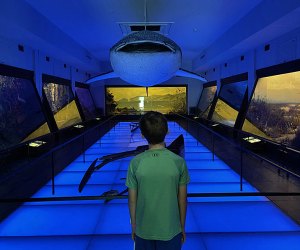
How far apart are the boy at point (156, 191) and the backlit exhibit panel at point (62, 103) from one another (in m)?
10.8

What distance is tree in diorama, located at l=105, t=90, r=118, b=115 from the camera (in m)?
21.9

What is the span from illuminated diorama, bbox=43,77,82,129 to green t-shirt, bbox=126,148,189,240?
35.5 feet

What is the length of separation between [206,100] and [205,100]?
0.33 m

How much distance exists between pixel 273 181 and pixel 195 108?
16.5 m

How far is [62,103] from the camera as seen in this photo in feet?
46.7

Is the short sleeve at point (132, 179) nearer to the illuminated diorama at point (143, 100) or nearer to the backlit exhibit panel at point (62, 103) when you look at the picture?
the backlit exhibit panel at point (62, 103)

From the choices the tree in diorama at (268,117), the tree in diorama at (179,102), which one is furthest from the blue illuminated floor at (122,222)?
the tree in diorama at (179,102)

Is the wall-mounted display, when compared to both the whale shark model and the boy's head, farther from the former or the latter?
the boy's head

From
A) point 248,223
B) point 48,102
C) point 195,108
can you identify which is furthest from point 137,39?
point 195,108

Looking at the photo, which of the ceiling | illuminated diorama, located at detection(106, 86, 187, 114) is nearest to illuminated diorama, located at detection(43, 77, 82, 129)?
the ceiling

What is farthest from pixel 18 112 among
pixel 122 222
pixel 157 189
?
pixel 157 189

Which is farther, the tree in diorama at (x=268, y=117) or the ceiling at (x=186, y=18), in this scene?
the tree in diorama at (x=268, y=117)

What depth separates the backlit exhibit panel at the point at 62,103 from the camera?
40.9ft

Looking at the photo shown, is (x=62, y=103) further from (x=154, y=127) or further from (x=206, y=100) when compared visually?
(x=154, y=127)
